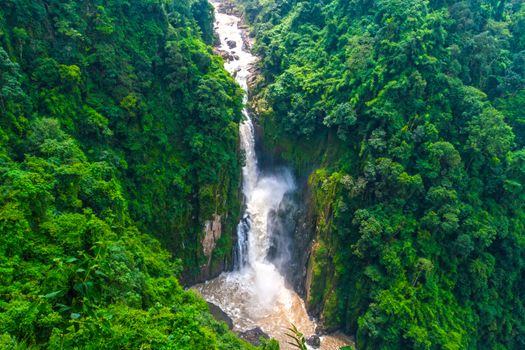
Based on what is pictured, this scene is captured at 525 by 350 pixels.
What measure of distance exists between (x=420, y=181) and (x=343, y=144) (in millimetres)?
5202

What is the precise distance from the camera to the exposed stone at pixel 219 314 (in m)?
22.1

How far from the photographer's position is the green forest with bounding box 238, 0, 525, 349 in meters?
21.0

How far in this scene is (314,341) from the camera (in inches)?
870

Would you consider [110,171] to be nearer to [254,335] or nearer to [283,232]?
[254,335]

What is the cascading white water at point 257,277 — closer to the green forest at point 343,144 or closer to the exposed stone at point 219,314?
the exposed stone at point 219,314

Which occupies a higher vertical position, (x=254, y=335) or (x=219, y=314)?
(x=219, y=314)

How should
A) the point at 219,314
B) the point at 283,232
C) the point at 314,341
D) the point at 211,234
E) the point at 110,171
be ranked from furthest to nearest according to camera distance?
the point at 283,232 → the point at 211,234 → the point at 219,314 → the point at 314,341 → the point at 110,171

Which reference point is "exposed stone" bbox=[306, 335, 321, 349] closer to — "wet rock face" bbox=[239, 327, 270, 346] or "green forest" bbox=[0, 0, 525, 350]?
"green forest" bbox=[0, 0, 525, 350]

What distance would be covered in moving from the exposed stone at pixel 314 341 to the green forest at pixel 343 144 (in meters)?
1.02

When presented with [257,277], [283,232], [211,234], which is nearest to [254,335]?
[257,277]

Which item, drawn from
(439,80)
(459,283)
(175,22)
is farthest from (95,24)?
(459,283)

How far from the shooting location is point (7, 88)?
48.6ft

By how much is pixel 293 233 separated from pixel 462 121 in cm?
1259

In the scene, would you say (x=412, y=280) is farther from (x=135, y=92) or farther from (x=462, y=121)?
(x=135, y=92)
